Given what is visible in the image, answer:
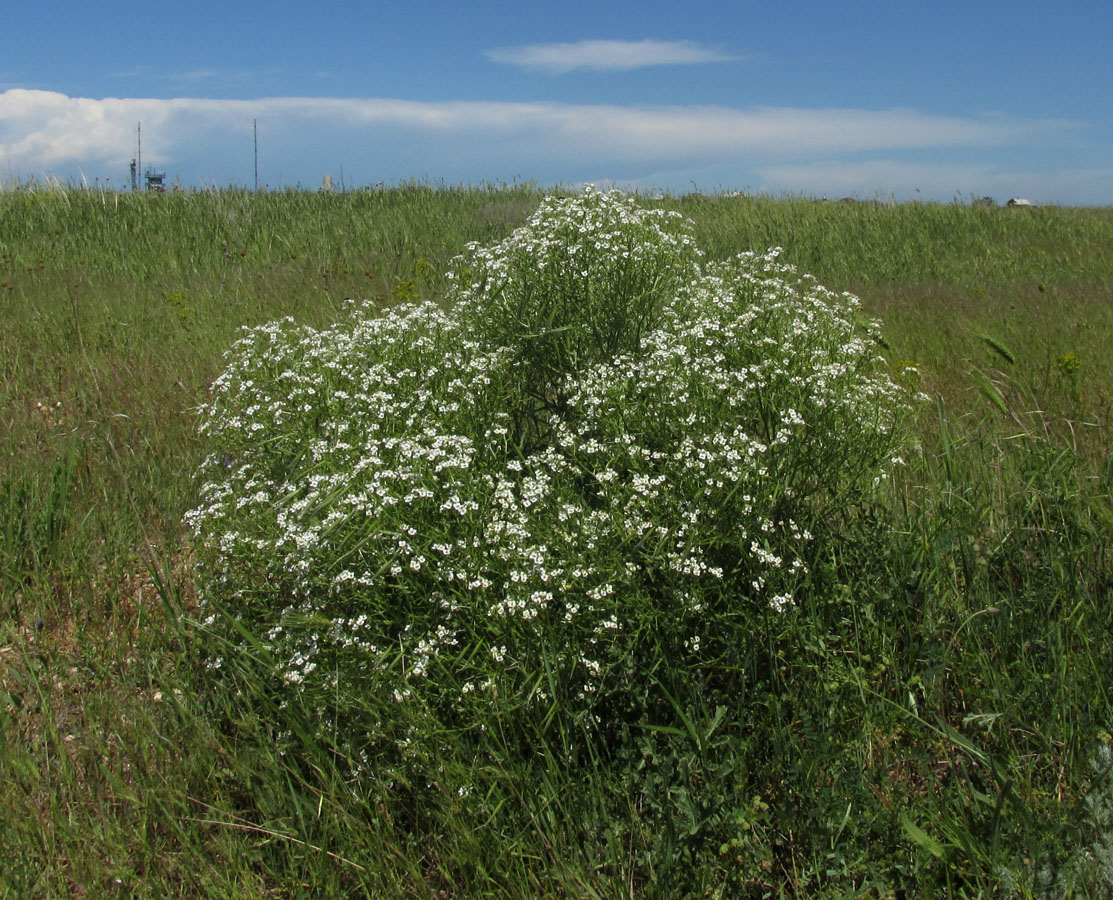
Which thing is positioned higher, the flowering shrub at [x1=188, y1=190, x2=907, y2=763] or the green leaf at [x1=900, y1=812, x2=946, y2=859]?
the flowering shrub at [x1=188, y1=190, x2=907, y2=763]

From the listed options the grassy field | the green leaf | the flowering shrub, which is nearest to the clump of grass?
the flowering shrub

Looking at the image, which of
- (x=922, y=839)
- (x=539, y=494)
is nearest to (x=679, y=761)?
(x=922, y=839)

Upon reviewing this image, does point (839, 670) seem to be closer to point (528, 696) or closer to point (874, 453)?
point (874, 453)

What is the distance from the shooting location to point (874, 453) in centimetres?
271

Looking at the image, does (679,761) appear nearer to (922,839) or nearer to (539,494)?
(922,839)

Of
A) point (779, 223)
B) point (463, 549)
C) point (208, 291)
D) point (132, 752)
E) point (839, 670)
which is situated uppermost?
point (779, 223)

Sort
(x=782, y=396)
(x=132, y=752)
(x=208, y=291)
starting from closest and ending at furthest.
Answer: (x=132, y=752), (x=782, y=396), (x=208, y=291)

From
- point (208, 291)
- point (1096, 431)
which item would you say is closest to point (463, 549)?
point (1096, 431)

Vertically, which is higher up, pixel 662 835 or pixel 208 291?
pixel 208 291

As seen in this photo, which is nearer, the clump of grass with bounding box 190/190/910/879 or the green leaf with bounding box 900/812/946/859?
the green leaf with bounding box 900/812/946/859

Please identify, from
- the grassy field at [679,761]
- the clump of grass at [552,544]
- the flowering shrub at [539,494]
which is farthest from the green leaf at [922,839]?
the flowering shrub at [539,494]

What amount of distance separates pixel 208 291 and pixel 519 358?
19.7ft

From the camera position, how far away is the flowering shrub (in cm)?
233

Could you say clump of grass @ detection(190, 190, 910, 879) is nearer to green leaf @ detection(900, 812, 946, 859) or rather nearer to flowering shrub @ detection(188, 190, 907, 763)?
flowering shrub @ detection(188, 190, 907, 763)
